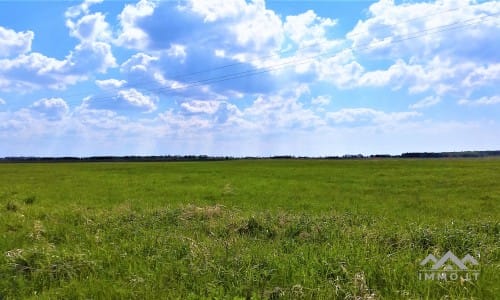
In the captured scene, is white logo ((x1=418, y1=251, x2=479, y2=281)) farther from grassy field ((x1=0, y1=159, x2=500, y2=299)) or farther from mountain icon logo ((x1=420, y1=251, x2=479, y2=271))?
grassy field ((x1=0, y1=159, x2=500, y2=299))

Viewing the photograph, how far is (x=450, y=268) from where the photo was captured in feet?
22.0

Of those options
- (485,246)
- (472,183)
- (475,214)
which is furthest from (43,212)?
(472,183)

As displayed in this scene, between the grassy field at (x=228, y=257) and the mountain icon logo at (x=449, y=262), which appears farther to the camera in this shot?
the mountain icon logo at (x=449, y=262)

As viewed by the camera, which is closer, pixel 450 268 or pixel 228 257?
pixel 450 268

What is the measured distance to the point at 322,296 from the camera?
5914mm

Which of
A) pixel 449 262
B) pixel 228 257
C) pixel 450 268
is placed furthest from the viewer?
pixel 228 257

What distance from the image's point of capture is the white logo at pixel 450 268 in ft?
21.0

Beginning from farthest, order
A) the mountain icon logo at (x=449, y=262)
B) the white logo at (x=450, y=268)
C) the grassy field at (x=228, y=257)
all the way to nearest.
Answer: the mountain icon logo at (x=449, y=262), the white logo at (x=450, y=268), the grassy field at (x=228, y=257)

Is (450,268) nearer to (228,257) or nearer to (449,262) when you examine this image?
(449,262)

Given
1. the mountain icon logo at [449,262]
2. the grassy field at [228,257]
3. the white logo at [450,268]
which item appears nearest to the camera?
the grassy field at [228,257]

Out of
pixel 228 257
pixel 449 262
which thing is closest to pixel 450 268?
pixel 449 262

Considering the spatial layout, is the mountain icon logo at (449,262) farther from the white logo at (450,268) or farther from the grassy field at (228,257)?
the grassy field at (228,257)

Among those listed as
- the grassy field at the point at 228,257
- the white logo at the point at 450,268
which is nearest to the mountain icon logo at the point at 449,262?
the white logo at the point at 450,268

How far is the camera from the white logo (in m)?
6.41
